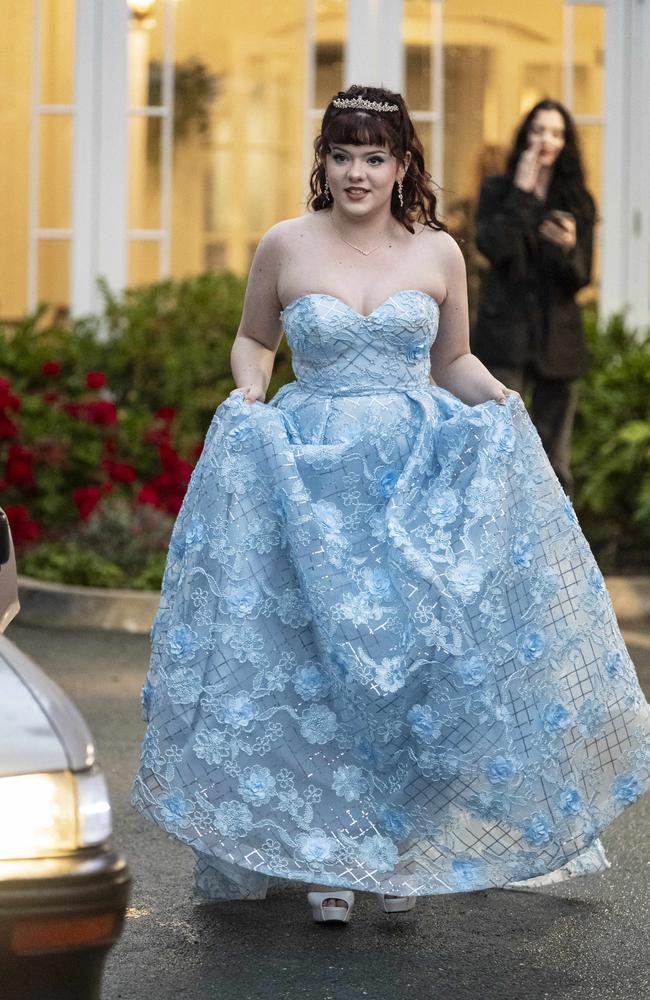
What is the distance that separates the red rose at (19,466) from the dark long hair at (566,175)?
2.86m

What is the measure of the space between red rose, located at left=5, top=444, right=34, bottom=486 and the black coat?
→ 95.6 inches

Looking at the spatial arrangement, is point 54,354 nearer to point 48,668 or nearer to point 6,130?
point 6,130

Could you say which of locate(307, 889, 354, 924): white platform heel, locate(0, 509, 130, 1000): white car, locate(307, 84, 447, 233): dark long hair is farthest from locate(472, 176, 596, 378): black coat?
locate(0, 509, 130, 1000): white car

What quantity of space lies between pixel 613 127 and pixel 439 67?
3.76 ft

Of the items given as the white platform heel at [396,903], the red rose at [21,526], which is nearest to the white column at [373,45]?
the red rose at [21,526]

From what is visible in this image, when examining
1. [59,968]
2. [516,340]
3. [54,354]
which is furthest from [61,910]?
[54,354]

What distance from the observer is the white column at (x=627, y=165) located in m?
11.0

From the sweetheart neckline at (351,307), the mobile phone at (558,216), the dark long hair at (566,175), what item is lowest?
the sweetheart neckline at (351,307)

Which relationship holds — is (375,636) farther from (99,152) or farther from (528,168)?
(99,152)

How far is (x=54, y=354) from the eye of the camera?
10.3 m

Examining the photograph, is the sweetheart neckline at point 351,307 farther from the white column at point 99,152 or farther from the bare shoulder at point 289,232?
the white column at point 99,152

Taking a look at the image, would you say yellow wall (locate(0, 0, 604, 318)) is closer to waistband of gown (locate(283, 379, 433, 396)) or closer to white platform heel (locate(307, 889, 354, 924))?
waistband of gown (locate(283, 379, 433, 396))

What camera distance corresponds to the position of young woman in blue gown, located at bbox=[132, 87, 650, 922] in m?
4.25

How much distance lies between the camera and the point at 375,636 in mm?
4254
